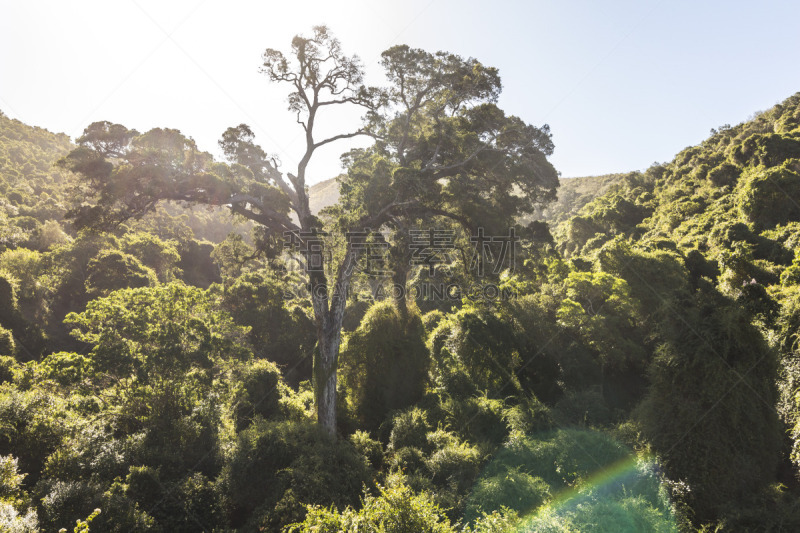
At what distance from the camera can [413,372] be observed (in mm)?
15516

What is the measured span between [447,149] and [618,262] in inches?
504

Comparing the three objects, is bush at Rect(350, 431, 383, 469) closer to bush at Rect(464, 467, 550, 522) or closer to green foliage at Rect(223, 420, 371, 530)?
green foliage at Rect(223, 420, 371, 530)

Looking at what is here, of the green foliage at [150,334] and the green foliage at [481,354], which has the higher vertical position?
the green foliage at [150,334]

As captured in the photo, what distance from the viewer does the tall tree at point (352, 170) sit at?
1114cm

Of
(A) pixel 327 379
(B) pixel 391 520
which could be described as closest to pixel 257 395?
(A) pixel 327 379

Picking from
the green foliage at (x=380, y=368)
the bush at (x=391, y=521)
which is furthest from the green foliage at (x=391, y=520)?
the green foliage at (x=380, y=368)

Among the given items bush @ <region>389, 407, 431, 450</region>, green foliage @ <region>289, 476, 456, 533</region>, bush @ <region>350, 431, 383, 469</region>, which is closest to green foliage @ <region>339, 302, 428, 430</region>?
bush @ <region>389, 407, 431, 450</region>

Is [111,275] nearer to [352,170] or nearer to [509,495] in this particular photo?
[352,170]

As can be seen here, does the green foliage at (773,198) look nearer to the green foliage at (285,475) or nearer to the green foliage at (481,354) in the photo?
the green foliage at (481,354)

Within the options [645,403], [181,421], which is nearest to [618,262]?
[645,403]

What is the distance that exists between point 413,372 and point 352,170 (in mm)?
9271

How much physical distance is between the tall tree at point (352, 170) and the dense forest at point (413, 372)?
0.09 meters

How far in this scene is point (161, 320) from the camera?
1194 centimetres

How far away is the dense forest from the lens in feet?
25.9
